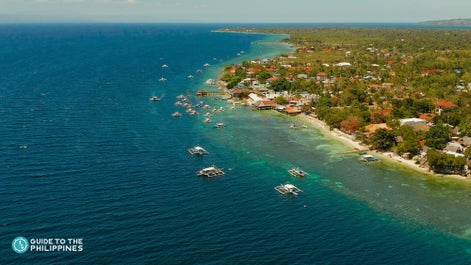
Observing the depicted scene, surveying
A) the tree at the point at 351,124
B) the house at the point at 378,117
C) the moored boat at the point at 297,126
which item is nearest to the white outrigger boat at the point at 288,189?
the tree at the point at 351,124

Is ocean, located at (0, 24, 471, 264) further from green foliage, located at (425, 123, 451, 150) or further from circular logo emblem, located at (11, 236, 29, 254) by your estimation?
green foliage, located at (425, 123, 451, 150)

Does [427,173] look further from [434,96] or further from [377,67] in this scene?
[377,67]

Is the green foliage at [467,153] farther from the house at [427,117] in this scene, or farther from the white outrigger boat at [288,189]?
the white outrigger boat at [288,189]

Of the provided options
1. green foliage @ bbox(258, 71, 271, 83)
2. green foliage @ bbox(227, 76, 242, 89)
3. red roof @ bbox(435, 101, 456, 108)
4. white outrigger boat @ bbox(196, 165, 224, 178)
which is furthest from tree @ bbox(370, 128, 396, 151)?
green foliage @ bbox(258, 71, 271, 83)

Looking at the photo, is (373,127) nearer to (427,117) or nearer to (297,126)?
(427,117)

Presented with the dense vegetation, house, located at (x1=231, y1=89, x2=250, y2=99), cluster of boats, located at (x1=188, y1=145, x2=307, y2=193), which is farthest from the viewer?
house, located at (x1=231, y1=89, x2=250, y2=99)

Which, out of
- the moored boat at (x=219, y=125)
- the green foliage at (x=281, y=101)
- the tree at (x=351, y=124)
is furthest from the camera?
the green foliage at (x=281, y=101)
